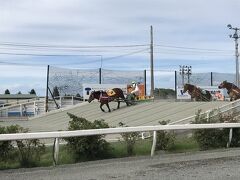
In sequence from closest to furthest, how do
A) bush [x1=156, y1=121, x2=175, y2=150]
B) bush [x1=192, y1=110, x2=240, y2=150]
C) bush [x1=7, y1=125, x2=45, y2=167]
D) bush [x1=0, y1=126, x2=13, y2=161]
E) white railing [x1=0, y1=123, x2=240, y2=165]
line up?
white railing [x1=0, y1=123, x2=240, y2=165]
bush [x1=0, y1=126, x2=13, y2=161]
bush [x1=7, y1=125, x2=45, y2=167]
bush [x1=156, y1=121, x2=175, y2=150]
bush [x1=192, y1=110, x2=240, y2=150]

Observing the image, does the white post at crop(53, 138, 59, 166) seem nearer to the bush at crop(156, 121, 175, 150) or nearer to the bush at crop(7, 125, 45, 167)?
the bush at crop(7, 125, 45, 167)

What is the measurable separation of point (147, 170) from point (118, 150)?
264cm

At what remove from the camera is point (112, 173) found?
32.9 feet

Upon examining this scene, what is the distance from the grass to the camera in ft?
37.2

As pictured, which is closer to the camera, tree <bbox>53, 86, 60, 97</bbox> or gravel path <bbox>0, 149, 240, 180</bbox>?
gravel path <bbox>0, 149, 240, 180</bbox>

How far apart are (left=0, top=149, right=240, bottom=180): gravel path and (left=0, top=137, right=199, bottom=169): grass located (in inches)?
25.0

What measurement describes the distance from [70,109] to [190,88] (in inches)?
504

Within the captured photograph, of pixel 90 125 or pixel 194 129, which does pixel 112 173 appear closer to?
pixel 90 125

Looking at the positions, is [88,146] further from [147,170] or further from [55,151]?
[147,170]

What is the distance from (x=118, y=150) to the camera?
13.0m

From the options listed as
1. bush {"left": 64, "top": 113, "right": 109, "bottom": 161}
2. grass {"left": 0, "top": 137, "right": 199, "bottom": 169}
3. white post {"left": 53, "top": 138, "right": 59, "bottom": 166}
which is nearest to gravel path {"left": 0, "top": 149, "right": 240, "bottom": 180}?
white post {"left": 53, "top": 138, "right": 59, "bottom": 166}

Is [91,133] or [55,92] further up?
[55,92]

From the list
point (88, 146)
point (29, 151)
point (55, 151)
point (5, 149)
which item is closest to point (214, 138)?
point (88, 146)

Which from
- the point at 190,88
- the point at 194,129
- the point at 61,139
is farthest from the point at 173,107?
the point at 61,139
